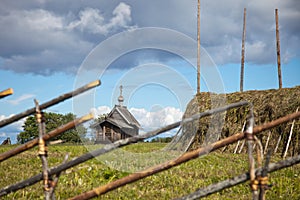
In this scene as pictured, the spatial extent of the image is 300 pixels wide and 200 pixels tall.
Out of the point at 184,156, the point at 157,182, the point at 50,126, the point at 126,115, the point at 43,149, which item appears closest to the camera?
the point at 184,156

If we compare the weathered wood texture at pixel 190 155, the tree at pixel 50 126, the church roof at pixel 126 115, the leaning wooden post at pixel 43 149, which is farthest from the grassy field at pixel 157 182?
the tree at pixel 50 126

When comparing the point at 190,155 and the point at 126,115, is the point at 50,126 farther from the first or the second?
the point at 190,155

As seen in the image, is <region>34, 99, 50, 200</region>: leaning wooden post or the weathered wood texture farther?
<region>34, 99, 50, 200</region>: leaning wooden post

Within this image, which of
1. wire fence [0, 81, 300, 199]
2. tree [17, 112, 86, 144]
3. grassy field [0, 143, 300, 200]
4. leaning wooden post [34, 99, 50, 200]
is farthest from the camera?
tree [17, 112, 86, 144]

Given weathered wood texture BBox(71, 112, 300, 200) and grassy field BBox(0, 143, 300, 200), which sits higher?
weathered wood texture BBox(71, 112, 300, 200)

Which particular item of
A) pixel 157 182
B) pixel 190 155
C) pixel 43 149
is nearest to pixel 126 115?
pixel 157 182

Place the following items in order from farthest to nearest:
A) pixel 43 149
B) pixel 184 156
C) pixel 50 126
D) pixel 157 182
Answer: pixel 50 126, pixel 157 182, pixel 43 149, pixel 184 156

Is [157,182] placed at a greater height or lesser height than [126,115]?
lesser

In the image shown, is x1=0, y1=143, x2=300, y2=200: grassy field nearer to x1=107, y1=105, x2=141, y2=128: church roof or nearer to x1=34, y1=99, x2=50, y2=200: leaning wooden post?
x1=34, y1=99, x2=50, y2=200: leaning wooden post

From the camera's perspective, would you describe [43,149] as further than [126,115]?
No

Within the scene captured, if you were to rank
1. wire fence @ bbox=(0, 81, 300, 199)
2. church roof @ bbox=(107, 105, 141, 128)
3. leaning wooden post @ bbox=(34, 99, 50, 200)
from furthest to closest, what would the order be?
church roof @ bbox=(107, 105, 141, 128) → leaning wooden post @ bbox=(34, 99, 50, 200) → wire fence @ bbox=(0, 81, 300, 199)

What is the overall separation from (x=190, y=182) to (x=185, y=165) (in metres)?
1.96

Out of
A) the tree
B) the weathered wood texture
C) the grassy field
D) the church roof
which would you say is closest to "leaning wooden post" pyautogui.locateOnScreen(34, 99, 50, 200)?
the weathered wood texture

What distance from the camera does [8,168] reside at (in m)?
8.25
